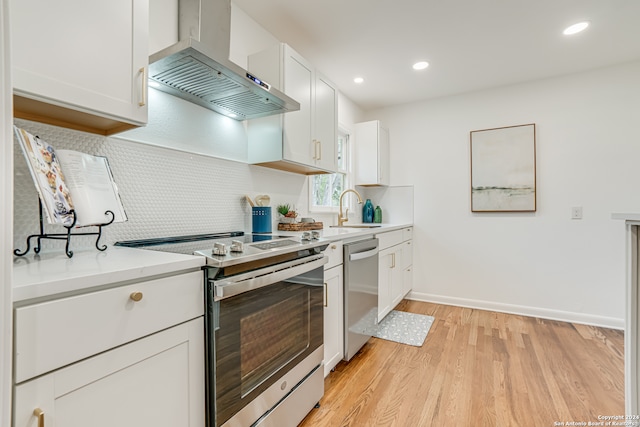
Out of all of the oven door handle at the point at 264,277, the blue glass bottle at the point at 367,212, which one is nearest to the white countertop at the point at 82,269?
the oven door handle at the point at 264,277

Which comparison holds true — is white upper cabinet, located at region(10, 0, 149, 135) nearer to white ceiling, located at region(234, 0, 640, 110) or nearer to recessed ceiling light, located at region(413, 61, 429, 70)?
white ceiling, located at region(234, 0, 640, 110)

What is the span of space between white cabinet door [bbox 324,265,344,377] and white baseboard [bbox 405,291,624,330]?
2020 millimetres

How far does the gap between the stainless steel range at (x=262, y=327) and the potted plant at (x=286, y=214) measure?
2.11 ft

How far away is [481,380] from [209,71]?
2.40 meters

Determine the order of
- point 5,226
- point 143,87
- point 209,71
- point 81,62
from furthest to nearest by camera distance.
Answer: point 209,71 < point 143,87 < point 81,62 < point 5,226

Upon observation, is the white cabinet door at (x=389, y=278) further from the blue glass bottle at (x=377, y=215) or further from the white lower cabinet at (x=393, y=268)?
the blue glass bottle at (x=377, y=215)

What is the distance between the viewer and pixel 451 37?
2312mm

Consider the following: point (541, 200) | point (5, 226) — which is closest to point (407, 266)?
point (541, 200)

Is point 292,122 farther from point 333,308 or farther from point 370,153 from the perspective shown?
point 370,153

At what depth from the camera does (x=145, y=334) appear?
32.1 inches

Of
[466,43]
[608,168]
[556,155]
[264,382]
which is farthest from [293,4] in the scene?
[608,168]

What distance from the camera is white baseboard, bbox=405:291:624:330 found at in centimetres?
279

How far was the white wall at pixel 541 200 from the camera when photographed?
2762 mm

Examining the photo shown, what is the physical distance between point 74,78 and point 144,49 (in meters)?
0.29
